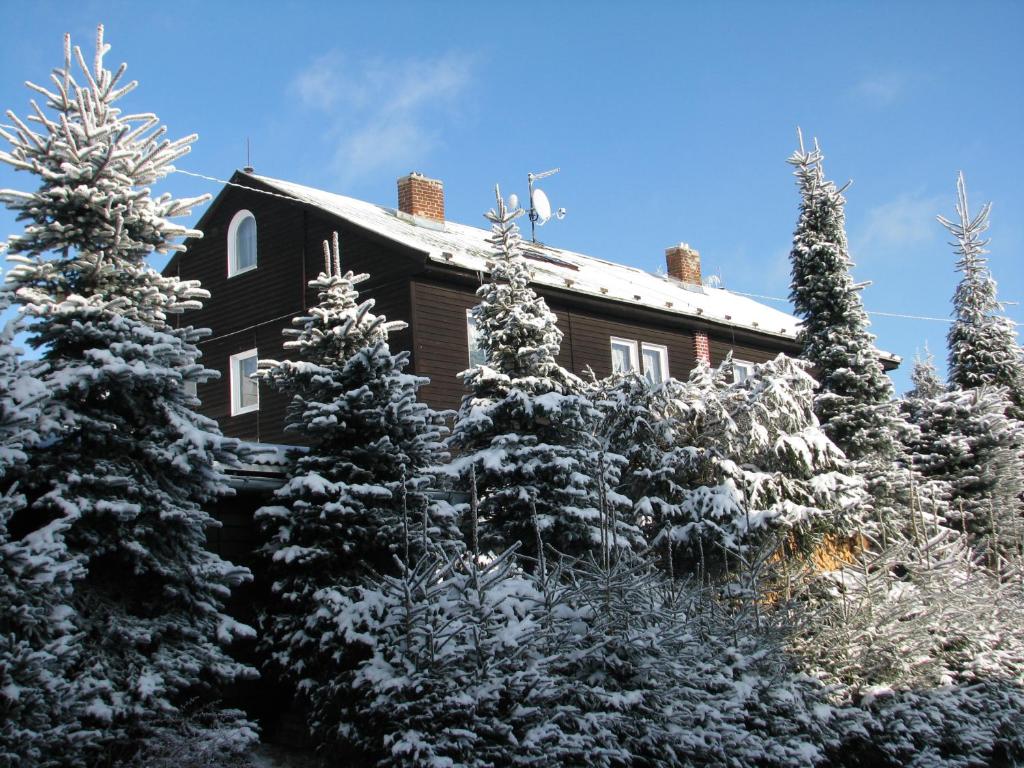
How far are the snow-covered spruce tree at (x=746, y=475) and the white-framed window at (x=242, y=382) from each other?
10369 mm

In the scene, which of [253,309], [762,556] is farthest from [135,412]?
[253,309]

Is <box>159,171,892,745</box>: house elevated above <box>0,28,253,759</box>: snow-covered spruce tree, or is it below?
above

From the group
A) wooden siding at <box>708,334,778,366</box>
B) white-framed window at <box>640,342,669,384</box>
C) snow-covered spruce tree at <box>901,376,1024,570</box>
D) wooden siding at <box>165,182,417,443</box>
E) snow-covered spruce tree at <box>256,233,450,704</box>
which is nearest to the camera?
snow-covered spruce tree at <box>256,233,450,704</box>

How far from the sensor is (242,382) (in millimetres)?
23297

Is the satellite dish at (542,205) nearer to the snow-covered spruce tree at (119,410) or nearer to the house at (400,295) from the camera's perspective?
the house at (400,295)

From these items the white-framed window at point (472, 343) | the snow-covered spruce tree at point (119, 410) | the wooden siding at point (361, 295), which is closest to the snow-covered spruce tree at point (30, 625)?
the snow-covered spruce tree at point (119, 410)

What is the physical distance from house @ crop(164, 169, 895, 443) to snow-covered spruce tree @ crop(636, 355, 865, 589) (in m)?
3.35

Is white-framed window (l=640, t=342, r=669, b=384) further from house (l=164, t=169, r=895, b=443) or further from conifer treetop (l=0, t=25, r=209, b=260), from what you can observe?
conifer treetop (l=0, t=25, r=209, b=260)

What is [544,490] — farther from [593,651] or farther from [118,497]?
[118,497]

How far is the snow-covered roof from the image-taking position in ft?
69.8

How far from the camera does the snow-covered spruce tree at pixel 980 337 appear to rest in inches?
1006

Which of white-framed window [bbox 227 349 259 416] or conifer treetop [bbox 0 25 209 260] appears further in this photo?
white-framed window [bbox 227 349 259 416]

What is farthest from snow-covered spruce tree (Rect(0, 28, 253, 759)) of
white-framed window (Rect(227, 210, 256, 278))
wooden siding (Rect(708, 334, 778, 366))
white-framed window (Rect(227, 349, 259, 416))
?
wooden siding (Rect(708, 334, 778, 366))

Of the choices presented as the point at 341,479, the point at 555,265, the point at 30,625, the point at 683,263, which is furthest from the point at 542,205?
the point at 30,625
